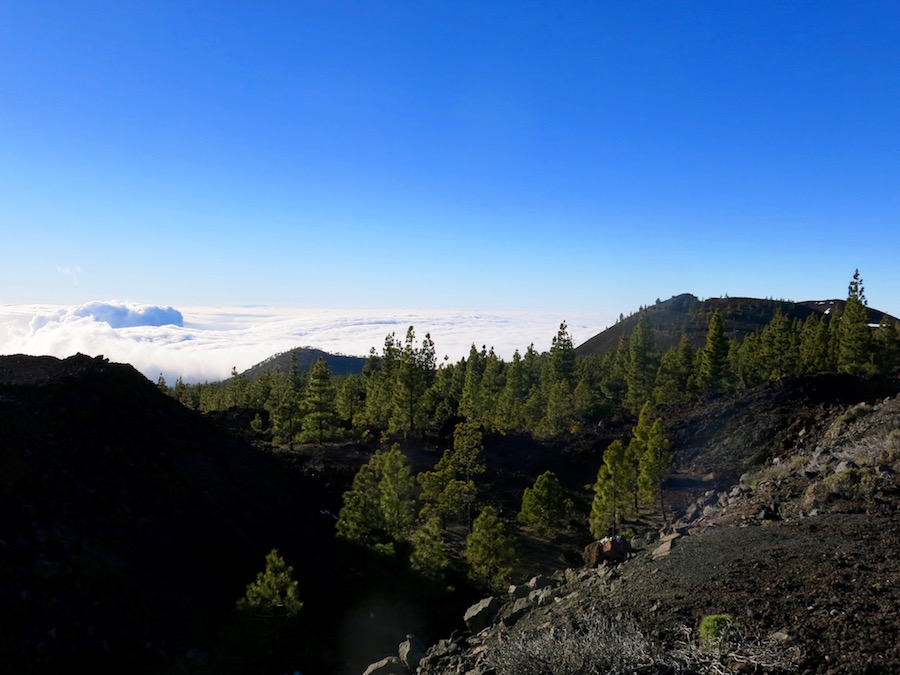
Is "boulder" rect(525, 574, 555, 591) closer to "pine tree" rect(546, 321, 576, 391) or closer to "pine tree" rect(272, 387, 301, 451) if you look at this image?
"pine tree" rect(272, 387, 301, 451)

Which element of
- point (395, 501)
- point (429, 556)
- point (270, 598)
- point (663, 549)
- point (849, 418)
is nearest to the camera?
point (663, 549)

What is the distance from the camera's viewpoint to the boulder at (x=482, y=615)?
631 inches

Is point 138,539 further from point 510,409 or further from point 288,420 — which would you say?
point 510,409

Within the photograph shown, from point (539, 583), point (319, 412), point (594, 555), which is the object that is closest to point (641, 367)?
point (319, 412)

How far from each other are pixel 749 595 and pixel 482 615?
29.6 feet

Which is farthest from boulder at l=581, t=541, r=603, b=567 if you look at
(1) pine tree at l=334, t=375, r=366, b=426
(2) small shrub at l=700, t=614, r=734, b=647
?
(1) pine tree at l=334, t=375, r=366, b=426

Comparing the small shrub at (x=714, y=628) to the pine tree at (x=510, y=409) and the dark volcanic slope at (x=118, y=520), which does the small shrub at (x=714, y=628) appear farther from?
the pine tree at (x=510, y=409)

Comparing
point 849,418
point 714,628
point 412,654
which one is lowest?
point 412,654

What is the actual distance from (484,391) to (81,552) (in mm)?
47683

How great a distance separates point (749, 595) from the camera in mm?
9688

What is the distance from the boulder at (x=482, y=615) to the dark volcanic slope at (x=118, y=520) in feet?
31.0

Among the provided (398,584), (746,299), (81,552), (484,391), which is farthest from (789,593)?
(746,299)

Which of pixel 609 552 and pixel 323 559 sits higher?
pixel 609 552

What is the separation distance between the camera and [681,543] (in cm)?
1519
